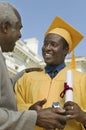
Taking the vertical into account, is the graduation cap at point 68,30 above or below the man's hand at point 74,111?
above

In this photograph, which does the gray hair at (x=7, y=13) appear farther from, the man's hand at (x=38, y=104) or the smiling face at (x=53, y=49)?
the man's hand at (x=38, y=104)

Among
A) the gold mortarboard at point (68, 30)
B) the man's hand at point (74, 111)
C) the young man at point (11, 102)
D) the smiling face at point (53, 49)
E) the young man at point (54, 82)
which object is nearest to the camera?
the young man at point (11, 102)

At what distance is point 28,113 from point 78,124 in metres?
0.61

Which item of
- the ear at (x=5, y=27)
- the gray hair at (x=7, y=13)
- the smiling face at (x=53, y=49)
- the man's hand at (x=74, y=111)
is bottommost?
the man's hand at (x=74, y=111)

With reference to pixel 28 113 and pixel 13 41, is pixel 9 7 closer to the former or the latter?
pixel 13 41

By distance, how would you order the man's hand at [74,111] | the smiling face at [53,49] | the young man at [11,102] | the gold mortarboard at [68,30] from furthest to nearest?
1. the gold mortarboard at [68,30]
2. the smiling face at [53,49]
3. the man's hand at [74,111]
4. the young man at [11,102]

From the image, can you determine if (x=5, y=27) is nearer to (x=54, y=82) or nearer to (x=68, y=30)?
(x=54, y=82)

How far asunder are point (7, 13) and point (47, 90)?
2.39 feet

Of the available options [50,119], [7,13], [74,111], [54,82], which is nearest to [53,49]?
[54,82]

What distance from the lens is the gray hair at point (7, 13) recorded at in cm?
300

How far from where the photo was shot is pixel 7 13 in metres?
3.04

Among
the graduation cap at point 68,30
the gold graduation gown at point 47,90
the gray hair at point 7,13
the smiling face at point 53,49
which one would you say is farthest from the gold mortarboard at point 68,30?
the gray hair at point 7,13

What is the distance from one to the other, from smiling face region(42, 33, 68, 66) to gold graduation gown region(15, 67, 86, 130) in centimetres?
11

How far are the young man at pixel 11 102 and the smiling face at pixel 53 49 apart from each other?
1.45 ft
